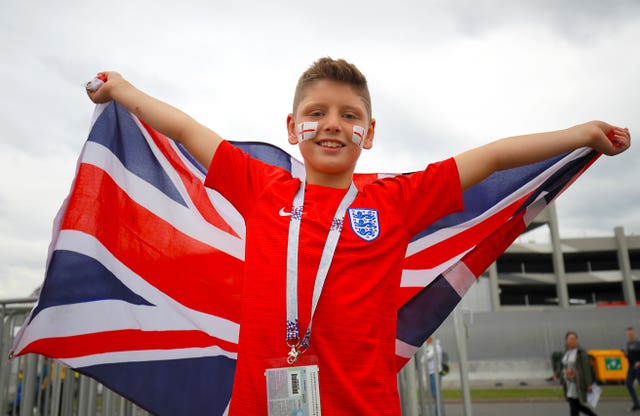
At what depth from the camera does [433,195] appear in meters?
2.43

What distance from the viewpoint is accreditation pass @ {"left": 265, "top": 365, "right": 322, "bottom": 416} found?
179 cm

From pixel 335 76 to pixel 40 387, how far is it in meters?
4.46

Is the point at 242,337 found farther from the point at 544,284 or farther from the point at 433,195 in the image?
the point at 544,284

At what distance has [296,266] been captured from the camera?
2088 millimetres

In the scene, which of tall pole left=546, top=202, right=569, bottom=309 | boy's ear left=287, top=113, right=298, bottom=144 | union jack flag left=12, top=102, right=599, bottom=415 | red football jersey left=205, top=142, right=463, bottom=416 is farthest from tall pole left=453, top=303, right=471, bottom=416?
tall pole left=546, top=202, right=569, bottom=309

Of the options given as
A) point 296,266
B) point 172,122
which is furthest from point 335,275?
point 172,122

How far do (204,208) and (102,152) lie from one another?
0.70m

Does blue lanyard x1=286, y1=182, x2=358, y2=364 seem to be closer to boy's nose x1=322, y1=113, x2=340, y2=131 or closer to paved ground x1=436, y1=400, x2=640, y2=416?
boy's nose x1=322, y1=113, x2=340, y2=131

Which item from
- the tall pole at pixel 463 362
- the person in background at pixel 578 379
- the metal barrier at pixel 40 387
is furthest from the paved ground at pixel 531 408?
the metal barrier at pixel 40 387

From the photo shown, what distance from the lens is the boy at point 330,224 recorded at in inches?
79.0

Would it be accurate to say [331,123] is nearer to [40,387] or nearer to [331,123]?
[331,123]

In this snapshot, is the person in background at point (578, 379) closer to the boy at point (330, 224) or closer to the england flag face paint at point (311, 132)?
the boy at point (330, 224)

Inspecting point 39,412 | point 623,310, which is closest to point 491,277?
point 623,310

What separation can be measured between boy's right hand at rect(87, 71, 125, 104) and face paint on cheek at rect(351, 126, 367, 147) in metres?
1.29
